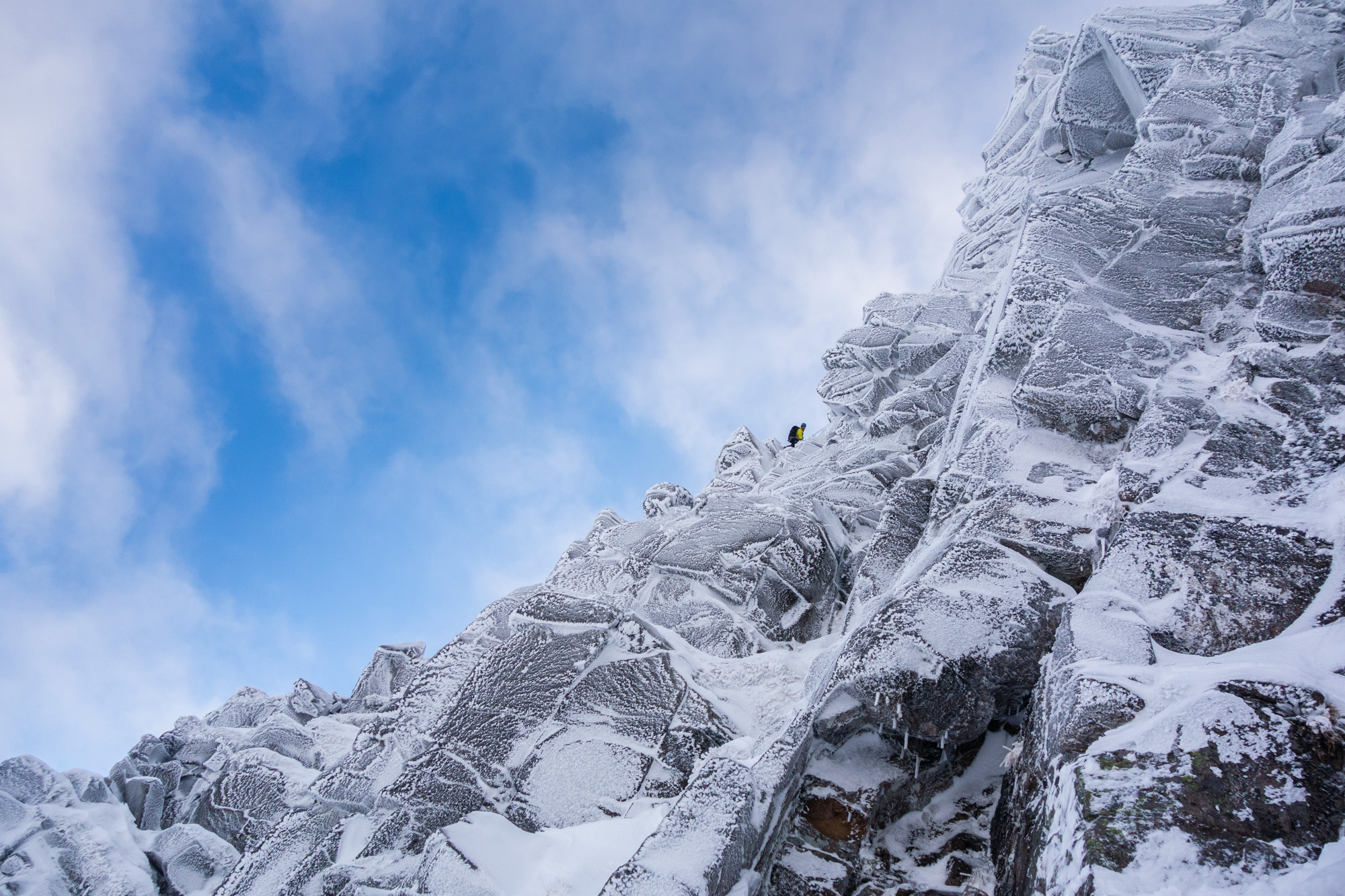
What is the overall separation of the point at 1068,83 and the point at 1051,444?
14926mm

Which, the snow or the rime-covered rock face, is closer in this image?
the rime-covered rock face

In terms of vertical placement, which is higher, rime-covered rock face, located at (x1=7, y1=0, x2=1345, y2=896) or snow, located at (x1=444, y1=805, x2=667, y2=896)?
rime-covered rock face, located at (x1=7, y1=0, x2=1345, y2=896)

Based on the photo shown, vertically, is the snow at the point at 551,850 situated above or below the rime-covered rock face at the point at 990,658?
below

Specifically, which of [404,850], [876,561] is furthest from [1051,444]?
[404,850]

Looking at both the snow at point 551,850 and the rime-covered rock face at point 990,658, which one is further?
the snow at point 551,850

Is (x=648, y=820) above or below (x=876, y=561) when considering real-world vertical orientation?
below

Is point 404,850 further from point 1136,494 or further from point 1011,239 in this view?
point 1011,239

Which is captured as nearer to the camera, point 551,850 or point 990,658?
point 990,658

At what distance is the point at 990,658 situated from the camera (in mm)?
6863

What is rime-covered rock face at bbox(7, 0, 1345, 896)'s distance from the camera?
16.2ft

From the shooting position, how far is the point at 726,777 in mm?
6637

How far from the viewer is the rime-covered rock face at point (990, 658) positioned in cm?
494

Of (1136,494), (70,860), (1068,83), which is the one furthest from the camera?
(1068,83)

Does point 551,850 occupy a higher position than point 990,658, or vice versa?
point 990,658
